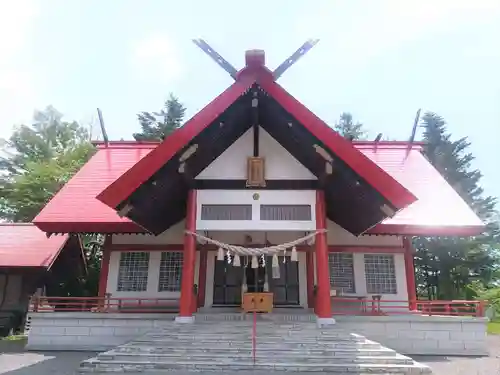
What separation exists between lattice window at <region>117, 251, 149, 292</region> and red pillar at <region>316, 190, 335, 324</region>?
17.9ft

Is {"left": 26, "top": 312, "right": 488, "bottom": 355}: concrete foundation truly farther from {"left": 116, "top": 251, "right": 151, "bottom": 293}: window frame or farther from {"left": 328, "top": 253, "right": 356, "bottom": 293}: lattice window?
{"left": 328, "top": 253, "right": 356, "bottom": 293}: lattice window

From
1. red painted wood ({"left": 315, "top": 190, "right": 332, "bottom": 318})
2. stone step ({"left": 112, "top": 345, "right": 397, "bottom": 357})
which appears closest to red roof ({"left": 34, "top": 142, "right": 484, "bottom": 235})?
red painted wood ({"left": 315, "top": 190, "right": 332, "bottom": 318})

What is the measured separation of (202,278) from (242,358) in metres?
4.51

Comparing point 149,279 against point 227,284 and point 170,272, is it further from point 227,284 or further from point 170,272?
point 227,284

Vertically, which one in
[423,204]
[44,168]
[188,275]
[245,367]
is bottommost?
[245,367]

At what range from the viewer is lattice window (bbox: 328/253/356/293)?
10969 millimetres

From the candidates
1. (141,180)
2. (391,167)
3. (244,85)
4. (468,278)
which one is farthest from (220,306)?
(468,278)

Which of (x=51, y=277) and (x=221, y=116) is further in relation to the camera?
(x=51, y=277)

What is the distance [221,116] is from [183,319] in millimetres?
4402

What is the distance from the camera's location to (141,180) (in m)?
7.93

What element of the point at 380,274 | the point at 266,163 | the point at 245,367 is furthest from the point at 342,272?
the point at 245,367

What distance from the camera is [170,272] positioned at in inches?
446

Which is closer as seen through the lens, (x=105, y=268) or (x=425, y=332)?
(x=425, y=332)

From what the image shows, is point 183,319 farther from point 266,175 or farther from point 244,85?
point 244,85
